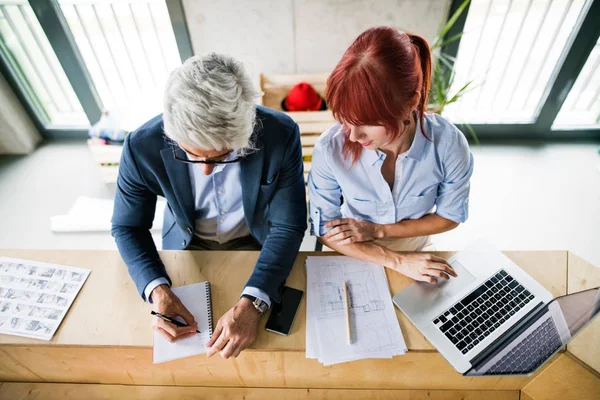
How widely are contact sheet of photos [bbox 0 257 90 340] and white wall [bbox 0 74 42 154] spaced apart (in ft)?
6.98

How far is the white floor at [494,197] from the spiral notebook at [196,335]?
3.99 feet

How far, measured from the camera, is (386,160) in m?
1.34

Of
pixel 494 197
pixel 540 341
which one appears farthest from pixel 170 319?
pixel 494 197

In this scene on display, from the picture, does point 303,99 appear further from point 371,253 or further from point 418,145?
point 371,253

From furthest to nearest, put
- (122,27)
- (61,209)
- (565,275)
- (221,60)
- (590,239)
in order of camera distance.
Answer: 1. (122,27)
2. (61,209)
3. (590,239)
4. (565,275)
5. (221,60)

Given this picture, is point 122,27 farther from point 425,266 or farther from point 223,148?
point 425,266

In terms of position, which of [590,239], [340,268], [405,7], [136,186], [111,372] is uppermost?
[405,7]

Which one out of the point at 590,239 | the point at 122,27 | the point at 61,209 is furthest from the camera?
the point at 122,27

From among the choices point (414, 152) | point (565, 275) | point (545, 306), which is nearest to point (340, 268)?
point (414, 152)

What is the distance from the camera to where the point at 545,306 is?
41.3 inches

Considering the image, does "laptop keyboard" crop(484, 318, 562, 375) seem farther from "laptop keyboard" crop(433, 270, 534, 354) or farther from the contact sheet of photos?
the contact sheet of photos

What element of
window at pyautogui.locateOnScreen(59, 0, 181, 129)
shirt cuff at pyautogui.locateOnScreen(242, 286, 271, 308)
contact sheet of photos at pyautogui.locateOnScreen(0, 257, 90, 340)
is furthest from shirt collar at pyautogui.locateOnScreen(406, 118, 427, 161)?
window at pyautogui.locateOnScreen(59, 0, 181, 129)

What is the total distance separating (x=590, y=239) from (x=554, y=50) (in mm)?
1483

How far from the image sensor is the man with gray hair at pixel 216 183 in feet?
3.22
